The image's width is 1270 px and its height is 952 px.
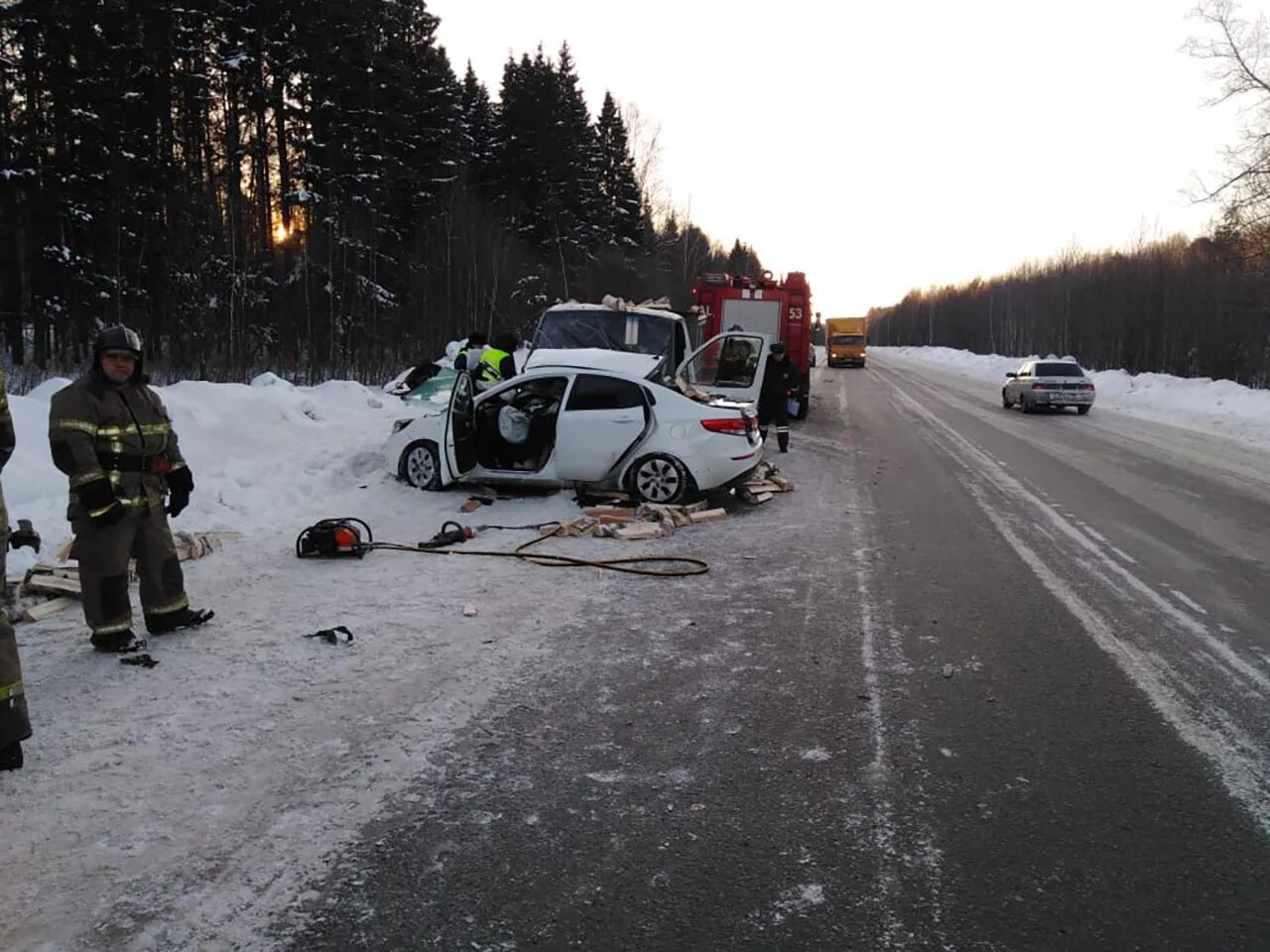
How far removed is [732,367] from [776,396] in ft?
5.08

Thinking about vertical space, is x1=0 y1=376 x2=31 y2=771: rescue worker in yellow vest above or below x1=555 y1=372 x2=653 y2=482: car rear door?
below

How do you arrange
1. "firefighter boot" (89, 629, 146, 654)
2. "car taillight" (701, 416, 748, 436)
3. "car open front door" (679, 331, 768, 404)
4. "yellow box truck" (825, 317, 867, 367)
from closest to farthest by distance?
1. "firefighter boot" (89, 629, 146, 654)
2. "car taillight" (701, 416, 748, 436)
3. "car open front door" (679, 331, 768, 404)
4. "yellow box truck" (825, 317, 867, 367)

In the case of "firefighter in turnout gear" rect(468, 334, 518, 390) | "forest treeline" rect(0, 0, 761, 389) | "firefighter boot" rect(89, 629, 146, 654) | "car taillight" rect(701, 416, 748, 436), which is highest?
"forest treeline" rect(0, 0, 761, 389)

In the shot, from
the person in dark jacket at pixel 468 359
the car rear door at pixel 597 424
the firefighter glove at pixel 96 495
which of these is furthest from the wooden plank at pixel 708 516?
the firefighter glove at pixel 96 495

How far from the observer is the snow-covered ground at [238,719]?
9.10 feet

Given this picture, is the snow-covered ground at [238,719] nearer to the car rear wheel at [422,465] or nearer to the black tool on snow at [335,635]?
the black tool on snow at [335,635]

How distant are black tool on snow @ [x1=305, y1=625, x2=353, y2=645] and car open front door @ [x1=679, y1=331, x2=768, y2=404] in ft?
27.1

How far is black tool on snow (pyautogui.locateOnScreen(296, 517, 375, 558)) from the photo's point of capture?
7051mm

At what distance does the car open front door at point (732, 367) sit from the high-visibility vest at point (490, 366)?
3.16 m

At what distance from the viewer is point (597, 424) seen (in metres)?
9.28

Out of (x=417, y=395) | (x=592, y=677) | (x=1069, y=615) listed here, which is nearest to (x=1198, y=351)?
(x=417, y=395)

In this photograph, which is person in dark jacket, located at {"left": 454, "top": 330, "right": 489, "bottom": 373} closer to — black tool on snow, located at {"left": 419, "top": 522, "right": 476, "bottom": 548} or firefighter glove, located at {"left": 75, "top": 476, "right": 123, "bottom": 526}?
black tool on snow, located at {"left": 419, "top": 522, "right": 476, "bottom": 548}

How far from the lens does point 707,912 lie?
8.91ft

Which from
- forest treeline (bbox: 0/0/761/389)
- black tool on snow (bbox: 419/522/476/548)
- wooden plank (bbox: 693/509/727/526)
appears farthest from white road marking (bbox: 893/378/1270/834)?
forest treeline (bbox: 0/0/761/389)
